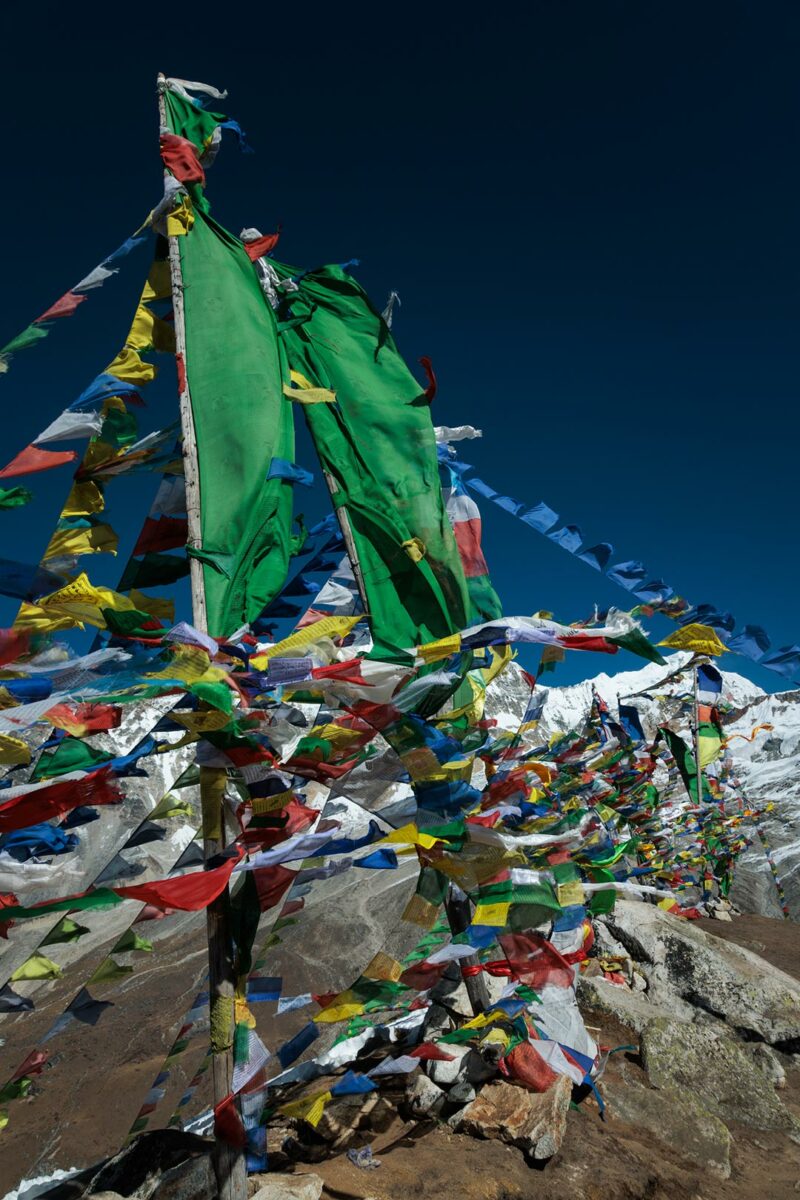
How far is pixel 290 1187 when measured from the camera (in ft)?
11.2

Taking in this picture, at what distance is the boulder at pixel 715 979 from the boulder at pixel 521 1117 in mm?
4989

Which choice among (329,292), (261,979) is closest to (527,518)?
(329,292)

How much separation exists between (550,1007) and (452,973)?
209 cm

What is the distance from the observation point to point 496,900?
3.31 metres

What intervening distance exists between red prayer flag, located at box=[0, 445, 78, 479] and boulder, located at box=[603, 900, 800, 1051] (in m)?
9.62

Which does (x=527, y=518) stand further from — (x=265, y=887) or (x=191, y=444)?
(x=265, y=887)

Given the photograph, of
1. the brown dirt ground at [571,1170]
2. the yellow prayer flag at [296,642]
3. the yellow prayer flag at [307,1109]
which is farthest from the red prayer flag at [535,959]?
the yellow prayer flag at [296,642]

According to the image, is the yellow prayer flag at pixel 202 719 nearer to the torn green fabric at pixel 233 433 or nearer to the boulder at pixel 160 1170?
the torn green fabric at pixel 233 433

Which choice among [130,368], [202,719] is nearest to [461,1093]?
[202,719]

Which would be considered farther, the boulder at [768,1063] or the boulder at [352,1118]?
the boulder at [768,1063]

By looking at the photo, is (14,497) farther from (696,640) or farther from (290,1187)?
(290,1187)

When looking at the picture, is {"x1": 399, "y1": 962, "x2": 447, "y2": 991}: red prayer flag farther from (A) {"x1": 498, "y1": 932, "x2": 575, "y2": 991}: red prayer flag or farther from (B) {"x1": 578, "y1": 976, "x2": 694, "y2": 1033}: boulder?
(B) {"x1": 578, "y1": 976, "x2": 694, "y2": 1033}: boulder

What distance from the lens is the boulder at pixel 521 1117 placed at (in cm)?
450

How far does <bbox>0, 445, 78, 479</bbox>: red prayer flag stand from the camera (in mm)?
3367
